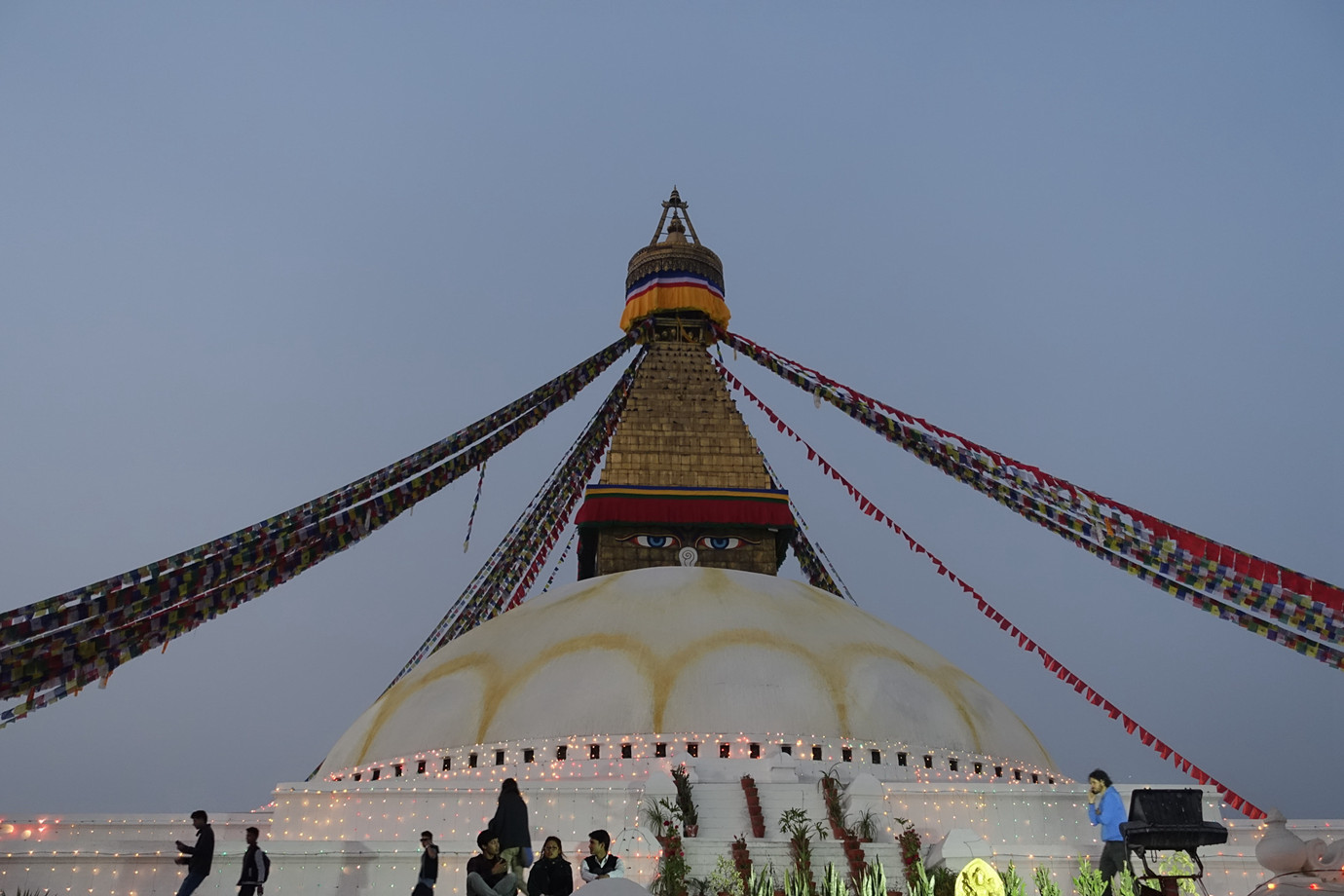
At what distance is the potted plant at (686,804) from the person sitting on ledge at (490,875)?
332 centimetres

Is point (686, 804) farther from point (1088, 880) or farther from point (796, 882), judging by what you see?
point (1088, 880)

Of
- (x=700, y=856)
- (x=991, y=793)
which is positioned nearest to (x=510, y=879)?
(x=700, y=856)

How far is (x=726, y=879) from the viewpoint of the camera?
761 centimetres

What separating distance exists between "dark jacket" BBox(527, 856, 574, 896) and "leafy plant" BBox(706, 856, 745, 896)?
2023 mm

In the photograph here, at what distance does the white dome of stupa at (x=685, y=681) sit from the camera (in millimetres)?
11492

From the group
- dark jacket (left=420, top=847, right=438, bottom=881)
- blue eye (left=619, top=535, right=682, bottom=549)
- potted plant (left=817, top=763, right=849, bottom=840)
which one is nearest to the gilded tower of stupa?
blue eye (left=619, top=535, right=682, bottom=549)

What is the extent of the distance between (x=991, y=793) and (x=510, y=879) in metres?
5.65

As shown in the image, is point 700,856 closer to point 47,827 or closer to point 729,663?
point 729,663

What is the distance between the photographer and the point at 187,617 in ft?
28.6

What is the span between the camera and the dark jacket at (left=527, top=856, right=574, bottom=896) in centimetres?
557

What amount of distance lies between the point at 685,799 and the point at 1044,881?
10.9ft

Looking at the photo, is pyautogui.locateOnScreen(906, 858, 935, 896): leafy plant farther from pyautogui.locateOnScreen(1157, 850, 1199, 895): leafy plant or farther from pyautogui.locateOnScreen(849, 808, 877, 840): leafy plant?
pyautogui.locateOnScreen(1157, 850, 1199, 895): leafy plant

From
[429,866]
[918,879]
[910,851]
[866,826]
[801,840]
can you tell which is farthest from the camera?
[866,826]

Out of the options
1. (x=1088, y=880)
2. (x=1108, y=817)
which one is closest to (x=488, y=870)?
(x=1108, y=817)
